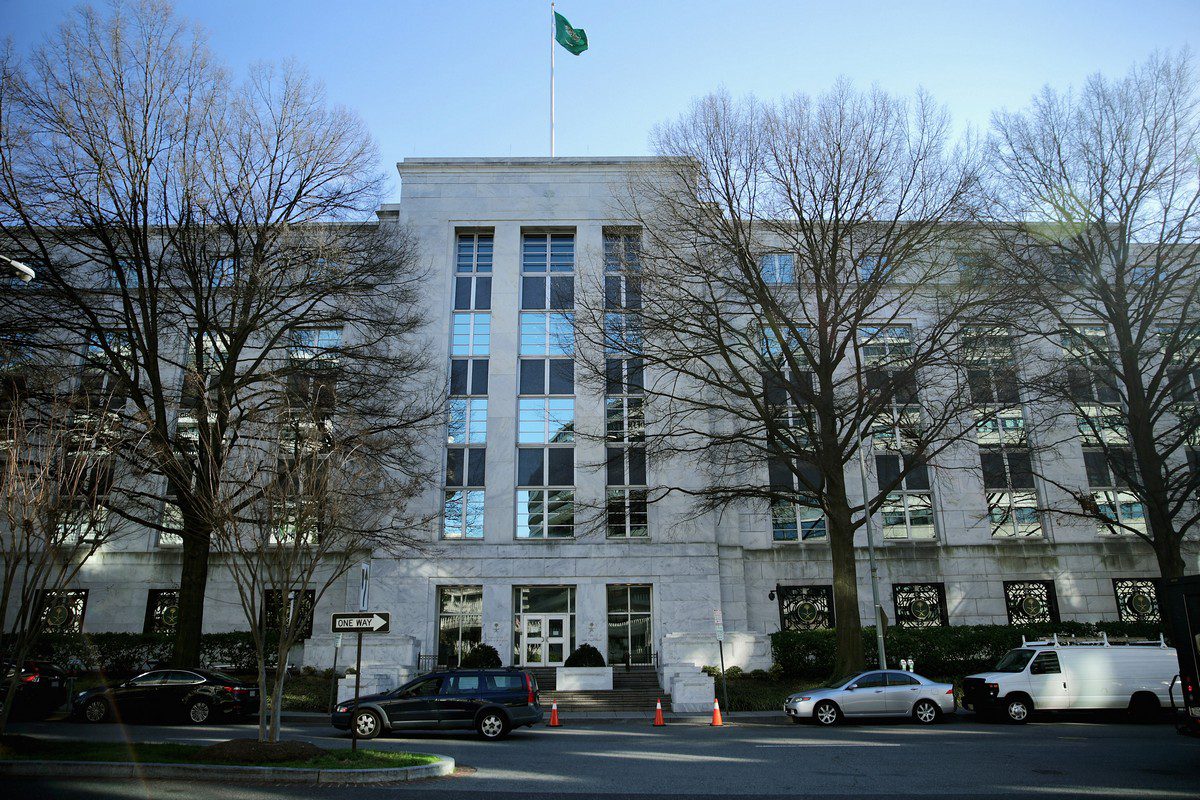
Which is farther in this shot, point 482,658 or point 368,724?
point 482,658

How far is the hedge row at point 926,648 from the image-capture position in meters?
28.8

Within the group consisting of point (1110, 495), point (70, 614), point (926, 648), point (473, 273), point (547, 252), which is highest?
point (547, 252)

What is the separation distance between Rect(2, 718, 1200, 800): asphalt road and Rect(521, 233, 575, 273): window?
73.2 ft

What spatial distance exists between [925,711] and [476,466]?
1976 cm

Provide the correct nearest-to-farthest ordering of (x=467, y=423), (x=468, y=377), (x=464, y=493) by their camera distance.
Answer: (x=464, y=493) < (x=467, y=423) < (x=468, y=377)

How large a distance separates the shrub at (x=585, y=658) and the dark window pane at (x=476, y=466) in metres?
8.21

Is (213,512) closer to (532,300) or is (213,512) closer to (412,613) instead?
(412,613)

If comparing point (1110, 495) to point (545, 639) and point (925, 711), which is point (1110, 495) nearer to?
point (925, 711)

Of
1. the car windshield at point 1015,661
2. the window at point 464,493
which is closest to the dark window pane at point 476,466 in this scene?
the window at point 464,493

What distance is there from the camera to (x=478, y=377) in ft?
115

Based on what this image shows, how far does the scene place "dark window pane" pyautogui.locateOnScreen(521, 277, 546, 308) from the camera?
36.2 m

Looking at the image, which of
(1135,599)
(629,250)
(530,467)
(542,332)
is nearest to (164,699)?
(530,467)

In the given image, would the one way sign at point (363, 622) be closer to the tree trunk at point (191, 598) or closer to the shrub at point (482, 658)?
the tree trunk at point (191, 598)

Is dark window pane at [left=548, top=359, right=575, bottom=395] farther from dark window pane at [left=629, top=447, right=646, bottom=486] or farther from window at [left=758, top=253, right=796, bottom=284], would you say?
window at [left=758, top=253, right=796, bottom=284]
